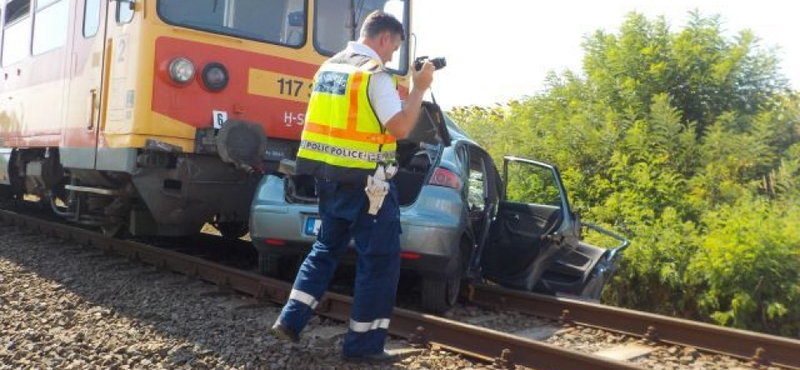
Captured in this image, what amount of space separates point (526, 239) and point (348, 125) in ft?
9.68

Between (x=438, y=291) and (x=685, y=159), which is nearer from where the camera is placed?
(x=438, y=291)

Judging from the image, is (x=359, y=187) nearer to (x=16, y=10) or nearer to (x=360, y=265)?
(x=360, y=265)

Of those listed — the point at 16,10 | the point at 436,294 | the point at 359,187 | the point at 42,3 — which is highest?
the point at 16,10

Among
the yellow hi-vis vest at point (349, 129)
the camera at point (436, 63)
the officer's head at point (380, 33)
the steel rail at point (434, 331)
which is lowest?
the steel rail at point (434, 331)

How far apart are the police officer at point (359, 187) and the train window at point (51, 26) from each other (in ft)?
15.9

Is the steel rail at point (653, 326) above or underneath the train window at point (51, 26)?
underneath

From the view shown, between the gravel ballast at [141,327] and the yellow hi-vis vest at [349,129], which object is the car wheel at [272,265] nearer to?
the gravel ballast at [141,327]

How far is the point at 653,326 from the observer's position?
5043 mm

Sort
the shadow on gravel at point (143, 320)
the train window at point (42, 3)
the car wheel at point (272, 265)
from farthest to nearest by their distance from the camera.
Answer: the train window at point (42, 3), the car wheel at point (272, 265), the shadow on gravel at point (143, 320)

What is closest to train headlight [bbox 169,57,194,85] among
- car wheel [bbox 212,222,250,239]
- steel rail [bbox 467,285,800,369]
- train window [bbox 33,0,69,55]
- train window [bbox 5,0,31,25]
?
train window [bbox 33,0,69,55]

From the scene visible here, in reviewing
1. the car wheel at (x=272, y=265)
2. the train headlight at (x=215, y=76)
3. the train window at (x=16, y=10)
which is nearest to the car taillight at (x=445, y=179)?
the car wheel at (x=272, y=265)

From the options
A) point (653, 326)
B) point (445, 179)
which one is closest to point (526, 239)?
point (445, 179)

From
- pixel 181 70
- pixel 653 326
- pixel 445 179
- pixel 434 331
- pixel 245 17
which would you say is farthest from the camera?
pixel 245 17

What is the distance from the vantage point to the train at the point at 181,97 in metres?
6.02
